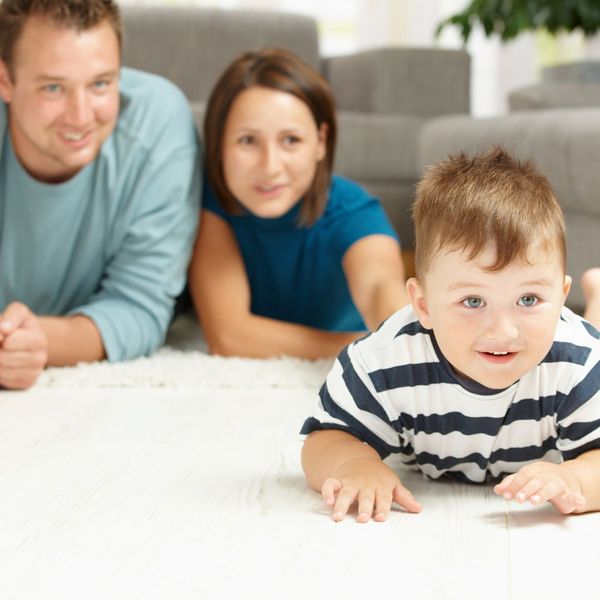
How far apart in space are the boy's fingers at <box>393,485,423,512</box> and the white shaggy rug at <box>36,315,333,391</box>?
0.61m

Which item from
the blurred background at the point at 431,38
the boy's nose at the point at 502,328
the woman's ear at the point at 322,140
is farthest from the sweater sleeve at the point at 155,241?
the blurred background at the point at 431,38

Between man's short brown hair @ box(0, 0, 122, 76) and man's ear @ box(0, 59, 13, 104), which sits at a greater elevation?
man's short brown hair @ box(0, 0, 122, 76)

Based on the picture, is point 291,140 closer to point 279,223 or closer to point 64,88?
point 279,223

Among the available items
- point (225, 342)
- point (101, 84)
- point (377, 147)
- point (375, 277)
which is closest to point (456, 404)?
point (375, 277)

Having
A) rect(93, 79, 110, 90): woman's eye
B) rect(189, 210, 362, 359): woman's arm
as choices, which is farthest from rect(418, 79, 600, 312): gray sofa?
rect(93, 79, 110, 90): woman's eye

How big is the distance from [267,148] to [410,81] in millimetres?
1208

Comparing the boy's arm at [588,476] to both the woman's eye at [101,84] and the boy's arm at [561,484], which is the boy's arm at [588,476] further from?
the woman's eye at [101,84]

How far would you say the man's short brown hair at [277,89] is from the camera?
1.91 m

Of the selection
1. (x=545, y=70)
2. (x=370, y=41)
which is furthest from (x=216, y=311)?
(x=370, y=41)

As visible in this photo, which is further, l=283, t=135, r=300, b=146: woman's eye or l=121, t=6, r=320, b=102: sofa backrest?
l=121, t=6, r=320, b=102: sofa backrest

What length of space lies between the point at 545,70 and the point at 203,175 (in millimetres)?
1547

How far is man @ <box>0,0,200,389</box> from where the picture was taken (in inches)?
68.8

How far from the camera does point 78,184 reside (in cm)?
187

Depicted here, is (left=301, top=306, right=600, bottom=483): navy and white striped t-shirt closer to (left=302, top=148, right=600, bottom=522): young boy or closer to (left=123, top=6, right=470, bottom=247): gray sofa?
(left=302, top=148, right=600, bottom=522): young boy
